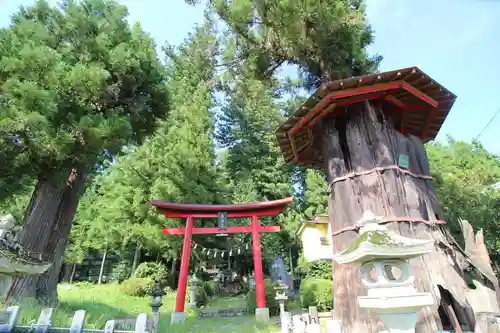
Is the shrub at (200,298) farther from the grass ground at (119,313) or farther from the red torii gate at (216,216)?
the red torii gate at (216,216)

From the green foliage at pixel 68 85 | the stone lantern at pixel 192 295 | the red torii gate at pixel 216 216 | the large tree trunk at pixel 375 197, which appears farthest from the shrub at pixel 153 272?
the large tree trunk at pixel 375 197

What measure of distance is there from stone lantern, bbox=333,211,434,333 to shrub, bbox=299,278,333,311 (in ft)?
25.2

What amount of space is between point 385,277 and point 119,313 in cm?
794

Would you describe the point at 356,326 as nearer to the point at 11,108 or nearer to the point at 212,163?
the point at 11,108

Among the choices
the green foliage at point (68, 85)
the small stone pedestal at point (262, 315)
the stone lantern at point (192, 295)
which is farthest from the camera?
the stone lantern at point (192, 295)


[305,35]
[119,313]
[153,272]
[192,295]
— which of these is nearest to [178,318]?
[119,313]

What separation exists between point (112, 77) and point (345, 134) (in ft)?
18.7

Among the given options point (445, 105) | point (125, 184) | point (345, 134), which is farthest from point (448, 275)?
point (125, 184)

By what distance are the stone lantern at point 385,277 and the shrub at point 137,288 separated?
12.9 metres

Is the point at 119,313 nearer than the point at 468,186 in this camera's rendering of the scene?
Yes

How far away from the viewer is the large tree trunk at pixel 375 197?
5.27 metres

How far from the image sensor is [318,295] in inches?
425

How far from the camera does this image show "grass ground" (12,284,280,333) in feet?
16.4

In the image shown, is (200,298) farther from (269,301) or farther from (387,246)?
(387,246)
